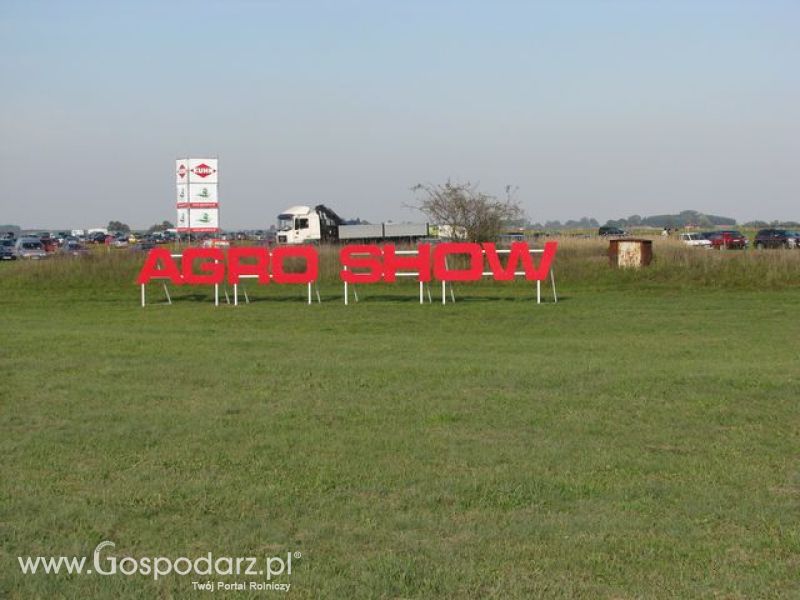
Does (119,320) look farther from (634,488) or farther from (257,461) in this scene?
(634,488)

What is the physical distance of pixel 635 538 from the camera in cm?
586

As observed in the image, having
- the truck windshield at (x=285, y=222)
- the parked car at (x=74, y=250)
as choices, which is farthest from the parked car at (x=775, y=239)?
the parked car at (x=74, y=250)

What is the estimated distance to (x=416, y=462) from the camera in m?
7.79

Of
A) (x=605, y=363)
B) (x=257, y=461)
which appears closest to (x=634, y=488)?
(x=257, y=461)

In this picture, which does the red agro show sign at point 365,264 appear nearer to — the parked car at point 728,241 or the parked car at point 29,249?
the parked car at point 29,249

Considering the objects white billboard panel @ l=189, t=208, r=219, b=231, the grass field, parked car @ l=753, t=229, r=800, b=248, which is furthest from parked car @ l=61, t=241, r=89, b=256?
parked car @ l=753, t=229, r=800, b=248

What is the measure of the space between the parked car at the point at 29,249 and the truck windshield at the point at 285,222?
54.7 feet

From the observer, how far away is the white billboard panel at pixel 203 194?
37219mm

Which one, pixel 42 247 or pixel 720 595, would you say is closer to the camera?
pixel 720 595

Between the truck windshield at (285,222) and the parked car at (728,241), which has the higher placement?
the truck windshield at (285,222)

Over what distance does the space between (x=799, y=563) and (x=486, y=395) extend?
563 cm

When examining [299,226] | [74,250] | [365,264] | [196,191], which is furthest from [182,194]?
[299,226]

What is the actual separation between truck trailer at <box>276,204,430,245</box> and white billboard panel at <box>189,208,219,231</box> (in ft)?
A: 106

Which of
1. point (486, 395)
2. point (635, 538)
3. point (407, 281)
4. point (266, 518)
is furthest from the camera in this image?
point (407, 281)
